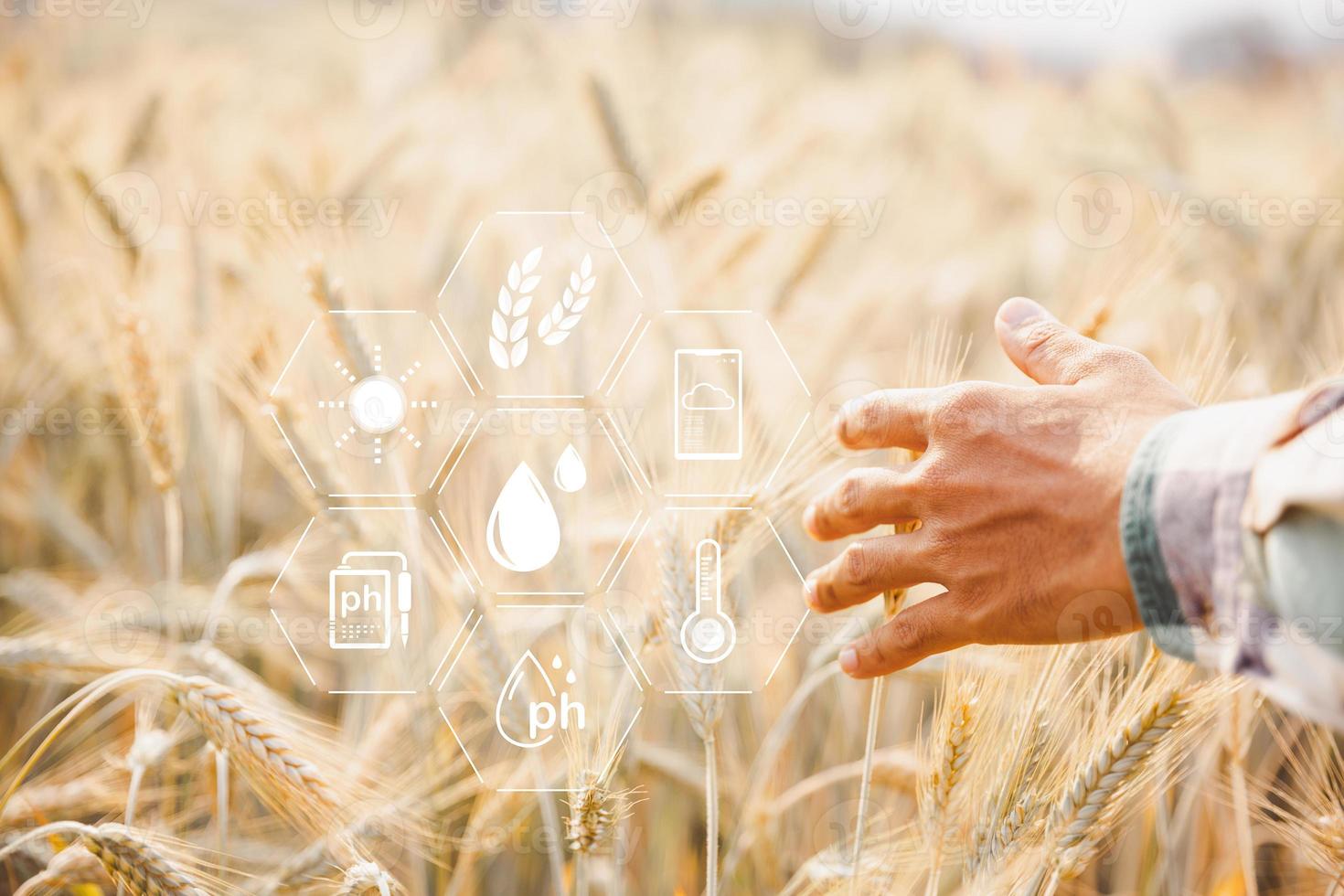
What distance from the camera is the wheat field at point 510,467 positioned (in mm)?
838

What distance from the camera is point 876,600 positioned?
898 millimetres

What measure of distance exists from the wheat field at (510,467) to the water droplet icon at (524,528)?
4 cm

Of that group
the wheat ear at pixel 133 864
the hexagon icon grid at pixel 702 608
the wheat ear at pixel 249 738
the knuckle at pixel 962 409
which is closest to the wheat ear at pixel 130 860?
the wheat ear at pixel 133 864

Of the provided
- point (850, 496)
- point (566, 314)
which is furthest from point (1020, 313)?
point (566, 314)

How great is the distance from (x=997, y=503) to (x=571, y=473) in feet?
1.62

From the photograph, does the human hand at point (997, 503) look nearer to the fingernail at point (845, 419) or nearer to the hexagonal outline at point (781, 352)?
the fingernail at point (845, 419)

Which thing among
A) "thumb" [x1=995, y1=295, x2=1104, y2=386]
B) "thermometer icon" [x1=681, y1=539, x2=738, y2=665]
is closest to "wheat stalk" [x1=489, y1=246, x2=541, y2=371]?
"thermometer icon" [x1=681, y1=539, x2=738, y2=665]

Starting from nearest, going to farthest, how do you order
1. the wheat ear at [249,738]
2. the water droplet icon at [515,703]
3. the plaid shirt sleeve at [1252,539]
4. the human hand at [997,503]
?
the plaid shirt sleeve at [1252,539]
the human hand at [997,503]
the wheat ear at [249,738]
the water droplet icon at [515,703]

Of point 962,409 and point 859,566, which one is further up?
point 962,409

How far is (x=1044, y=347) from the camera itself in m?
0.76

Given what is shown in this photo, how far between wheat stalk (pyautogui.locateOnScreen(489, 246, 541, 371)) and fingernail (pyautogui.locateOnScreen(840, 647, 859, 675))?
51 centimetres

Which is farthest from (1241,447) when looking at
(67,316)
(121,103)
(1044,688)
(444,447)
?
(121,103)

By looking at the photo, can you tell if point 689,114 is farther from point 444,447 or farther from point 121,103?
point 121,103
